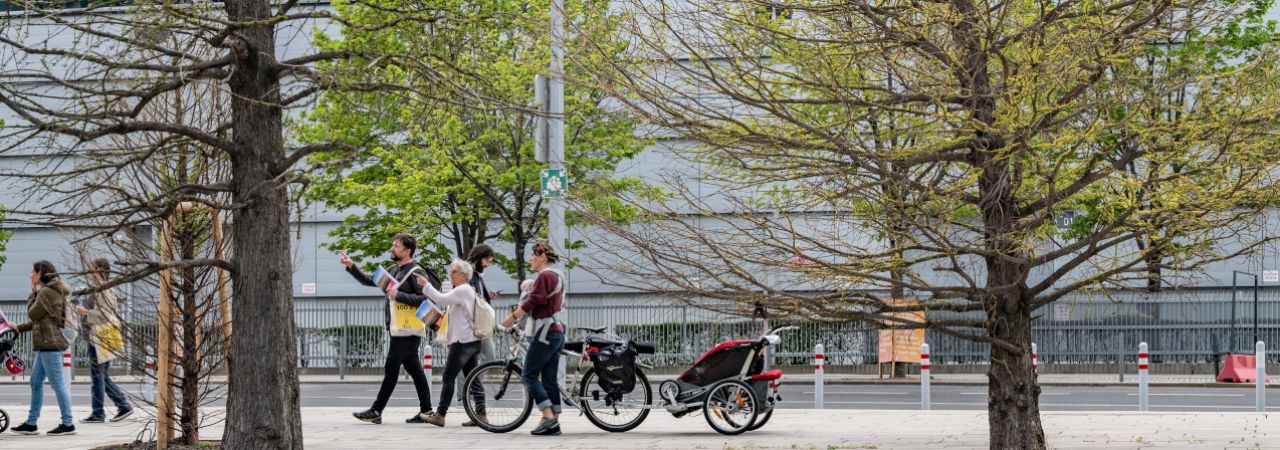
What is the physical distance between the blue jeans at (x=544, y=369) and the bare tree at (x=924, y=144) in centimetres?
331

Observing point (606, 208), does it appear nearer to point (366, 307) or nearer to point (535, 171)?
point (535, 171)

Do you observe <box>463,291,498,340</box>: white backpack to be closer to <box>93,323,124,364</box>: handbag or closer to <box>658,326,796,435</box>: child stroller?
<box>658,326,796,435</box>: child stroller

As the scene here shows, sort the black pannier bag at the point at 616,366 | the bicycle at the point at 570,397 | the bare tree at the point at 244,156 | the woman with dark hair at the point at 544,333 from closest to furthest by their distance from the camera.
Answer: the bare tree at the point at 244,156 < the woman with dark hair at the point at 544,333 < the black pannier bag at the point at 616,366 < the bicycle at the point at 570,397

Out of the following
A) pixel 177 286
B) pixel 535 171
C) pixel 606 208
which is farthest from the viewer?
pixel 535 171

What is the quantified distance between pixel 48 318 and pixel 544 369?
451cm

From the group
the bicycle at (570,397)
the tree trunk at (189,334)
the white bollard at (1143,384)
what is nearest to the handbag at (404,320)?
A: the bicycle at (570,397)

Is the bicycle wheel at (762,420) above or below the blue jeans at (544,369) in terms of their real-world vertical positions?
below

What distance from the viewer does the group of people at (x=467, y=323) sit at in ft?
41.0

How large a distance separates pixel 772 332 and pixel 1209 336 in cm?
1837

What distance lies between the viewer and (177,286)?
34.7 ft

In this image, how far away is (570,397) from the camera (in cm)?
1301

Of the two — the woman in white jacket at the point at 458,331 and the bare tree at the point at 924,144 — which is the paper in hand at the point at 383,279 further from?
the bare tree at the point at 924,144

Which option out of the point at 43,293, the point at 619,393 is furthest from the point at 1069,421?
the point at 43,293

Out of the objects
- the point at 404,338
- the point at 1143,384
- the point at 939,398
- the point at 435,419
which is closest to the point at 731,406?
the point at 435,419
